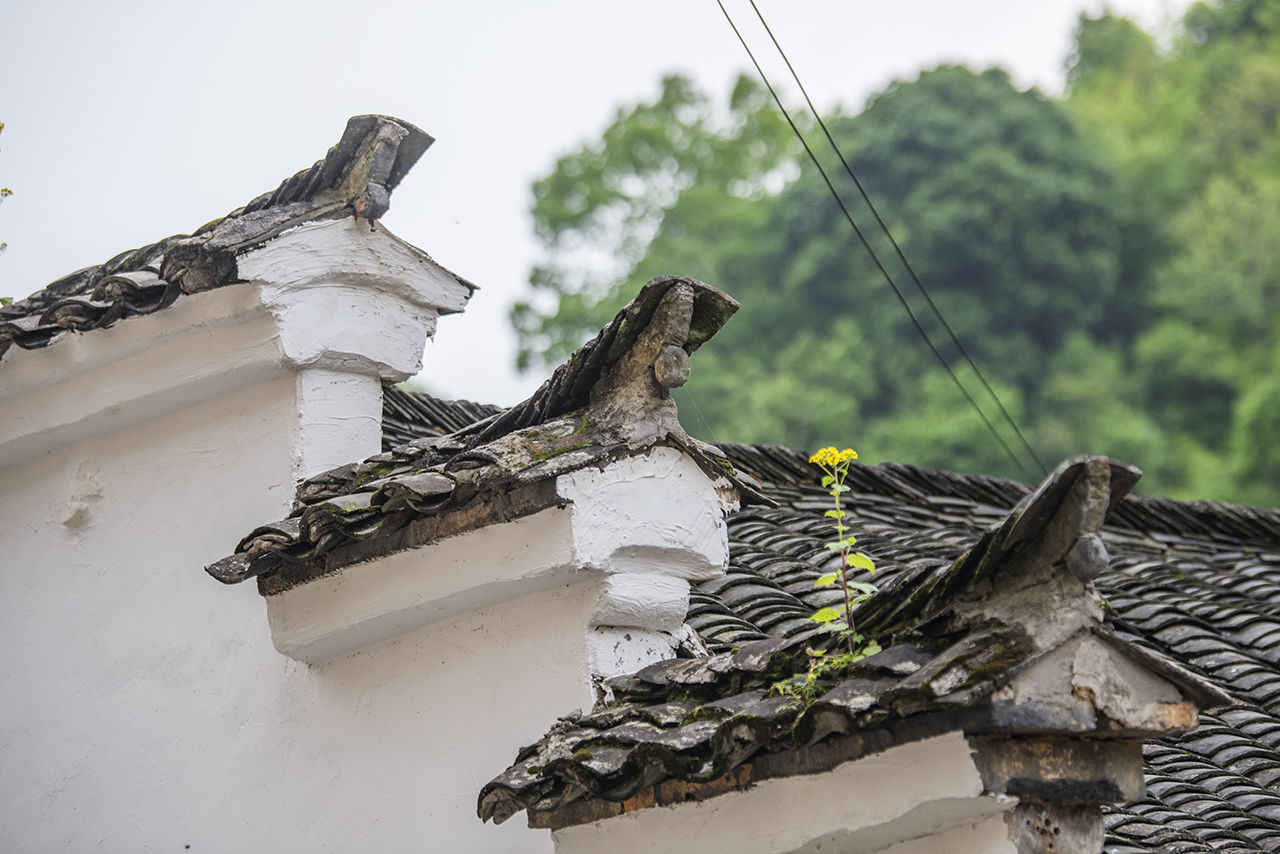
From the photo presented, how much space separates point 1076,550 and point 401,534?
70.1 inches

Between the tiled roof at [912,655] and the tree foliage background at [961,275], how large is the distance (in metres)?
23.0

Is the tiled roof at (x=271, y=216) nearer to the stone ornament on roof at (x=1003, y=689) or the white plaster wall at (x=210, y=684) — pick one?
the white plaster wall at (x=210, y=684)

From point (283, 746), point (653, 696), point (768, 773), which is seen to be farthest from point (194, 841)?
point (768, 773)

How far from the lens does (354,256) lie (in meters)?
4.21

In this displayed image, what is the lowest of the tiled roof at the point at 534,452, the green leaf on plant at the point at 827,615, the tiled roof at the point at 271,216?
the green leaf on plant at the point at 827,615

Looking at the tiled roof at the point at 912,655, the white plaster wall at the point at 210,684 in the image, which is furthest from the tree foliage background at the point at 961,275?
the white plaster wall at the point at 210,684

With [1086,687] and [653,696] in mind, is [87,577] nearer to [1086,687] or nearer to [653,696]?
[653,696]

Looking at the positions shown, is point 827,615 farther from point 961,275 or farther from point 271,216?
point 961,275

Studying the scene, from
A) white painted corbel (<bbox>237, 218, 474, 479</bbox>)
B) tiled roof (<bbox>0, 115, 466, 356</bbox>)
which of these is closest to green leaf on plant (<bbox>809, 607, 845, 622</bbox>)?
white painted corbel (<bbox>237, 218, 474, 479</bbox>)

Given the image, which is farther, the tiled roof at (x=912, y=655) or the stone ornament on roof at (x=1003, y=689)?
the tiled roof at (x=912, y=655)

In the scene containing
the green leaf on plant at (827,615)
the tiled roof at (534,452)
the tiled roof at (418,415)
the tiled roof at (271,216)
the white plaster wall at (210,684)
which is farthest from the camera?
the tiled roof at (418,415)

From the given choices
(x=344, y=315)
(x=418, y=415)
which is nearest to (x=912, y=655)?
(x=344, y=315)

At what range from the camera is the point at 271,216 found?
4.20 m

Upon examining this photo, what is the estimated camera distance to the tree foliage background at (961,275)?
31625 mm
